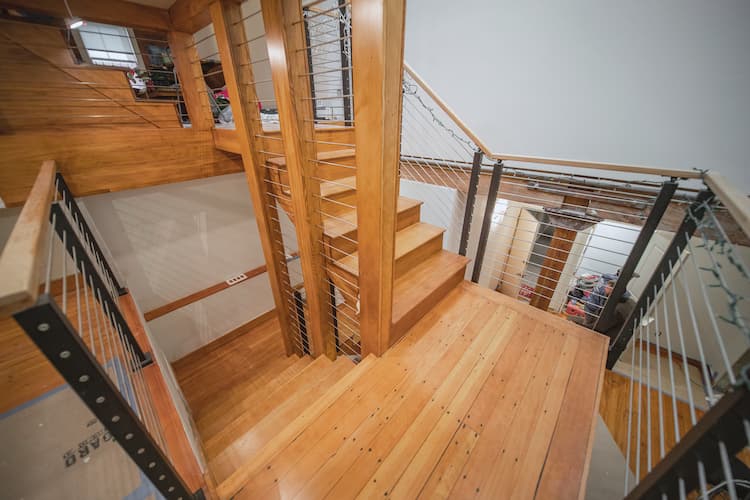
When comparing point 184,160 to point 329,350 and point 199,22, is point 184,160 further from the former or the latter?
point 329,350

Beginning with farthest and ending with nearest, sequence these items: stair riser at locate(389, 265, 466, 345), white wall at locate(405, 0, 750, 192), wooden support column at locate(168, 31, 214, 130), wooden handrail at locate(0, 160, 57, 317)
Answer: white wall at locate(405, 0, 750, 192), wooden support column at locate(168, 31, 214, 130), stair riser at locate(389, 265, 466, 345), wooden handrail at locate(0, 160, 57, 317)

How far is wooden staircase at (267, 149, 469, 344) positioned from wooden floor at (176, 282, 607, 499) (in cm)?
19

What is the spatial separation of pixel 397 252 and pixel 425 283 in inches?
11.7

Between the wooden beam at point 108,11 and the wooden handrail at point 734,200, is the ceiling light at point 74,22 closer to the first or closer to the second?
the wooden beam at point 108,11

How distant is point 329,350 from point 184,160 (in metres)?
1.84

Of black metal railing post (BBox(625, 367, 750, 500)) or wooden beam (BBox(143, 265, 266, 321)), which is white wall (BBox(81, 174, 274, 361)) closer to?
wooden beam (BBox(143, 265, 266, 321))

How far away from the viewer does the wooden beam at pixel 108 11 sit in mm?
1456

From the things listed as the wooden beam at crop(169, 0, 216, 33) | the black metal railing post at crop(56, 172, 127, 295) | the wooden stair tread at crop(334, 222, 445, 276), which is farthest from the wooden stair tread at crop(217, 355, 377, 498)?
the wooden beam at crop(169, 0, 216, 33)

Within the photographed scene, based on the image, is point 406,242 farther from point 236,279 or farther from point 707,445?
point 236,279

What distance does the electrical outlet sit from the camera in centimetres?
317

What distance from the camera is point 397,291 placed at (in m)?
1.81

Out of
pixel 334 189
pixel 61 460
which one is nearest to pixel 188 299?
pixel 61 460

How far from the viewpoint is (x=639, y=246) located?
61.0 inches

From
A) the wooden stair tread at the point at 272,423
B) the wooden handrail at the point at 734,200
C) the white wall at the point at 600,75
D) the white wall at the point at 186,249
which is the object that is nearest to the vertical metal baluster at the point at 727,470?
the wooden handrail at the point at 734,200
